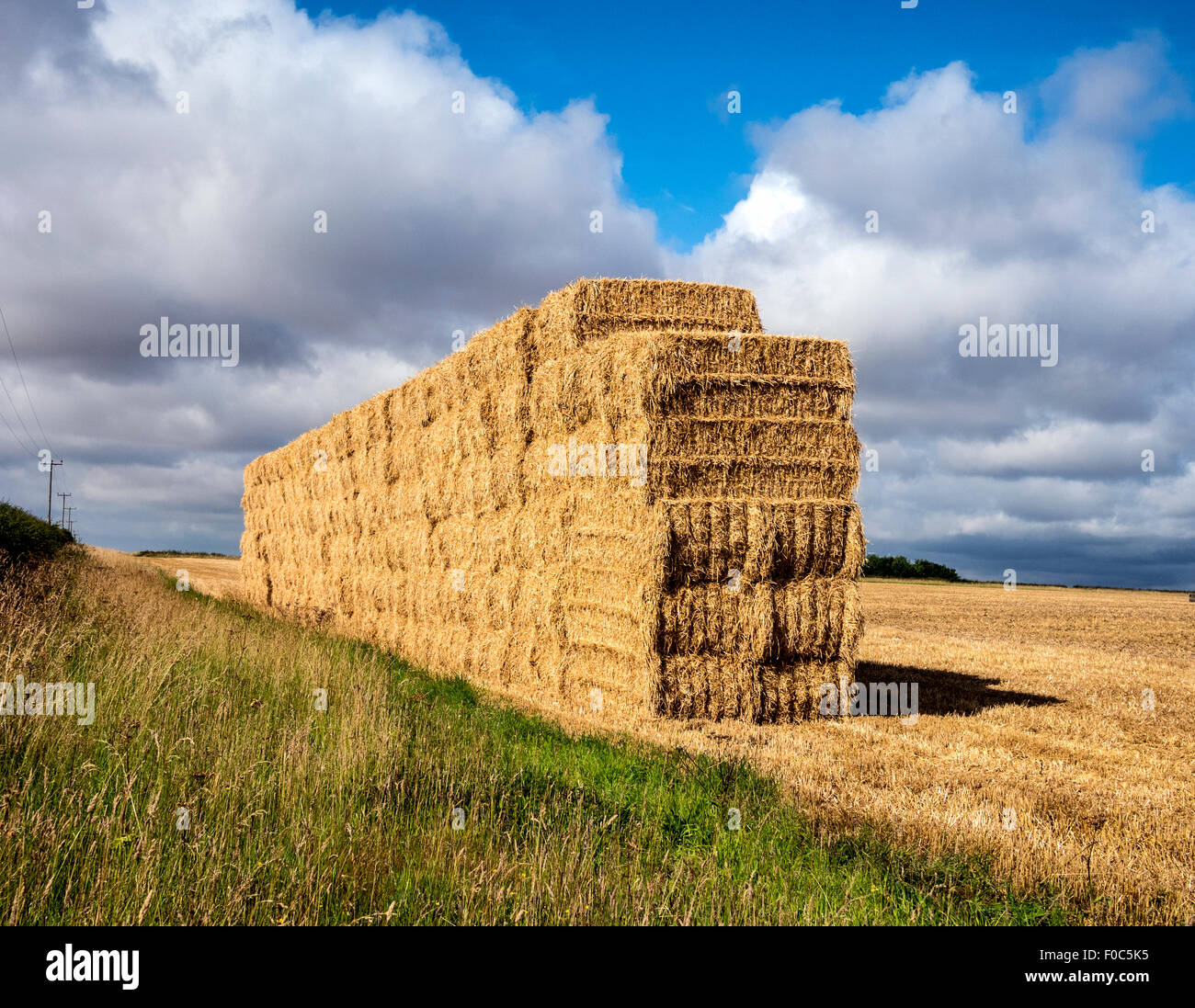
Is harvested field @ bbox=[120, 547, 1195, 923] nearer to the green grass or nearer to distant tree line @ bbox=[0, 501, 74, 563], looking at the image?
the green grass

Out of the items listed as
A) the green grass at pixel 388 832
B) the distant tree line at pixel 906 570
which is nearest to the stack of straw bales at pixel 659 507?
the green grass at pixel 388 832

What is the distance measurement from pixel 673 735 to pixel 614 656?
70.8 inches

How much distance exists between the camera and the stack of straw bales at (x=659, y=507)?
389 inches

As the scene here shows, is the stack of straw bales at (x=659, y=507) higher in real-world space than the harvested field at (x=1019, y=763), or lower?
higher

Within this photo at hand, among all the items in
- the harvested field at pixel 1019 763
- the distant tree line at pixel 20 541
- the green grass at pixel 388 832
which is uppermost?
the distant tree line at pixel 20 541

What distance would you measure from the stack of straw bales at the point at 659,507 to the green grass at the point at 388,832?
2.75m

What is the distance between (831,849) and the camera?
17.2 ft

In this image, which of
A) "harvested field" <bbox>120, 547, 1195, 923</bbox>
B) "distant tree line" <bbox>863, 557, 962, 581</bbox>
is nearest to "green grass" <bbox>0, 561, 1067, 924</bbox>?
"harvested field" <bbox>120, 547, 1195, 923</bbox>

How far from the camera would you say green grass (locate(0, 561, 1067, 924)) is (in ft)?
12.5

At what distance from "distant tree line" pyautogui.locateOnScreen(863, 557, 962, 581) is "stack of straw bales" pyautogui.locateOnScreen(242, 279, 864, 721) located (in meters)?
73.4

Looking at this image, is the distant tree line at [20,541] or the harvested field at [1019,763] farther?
the distant tree line at [20,541]

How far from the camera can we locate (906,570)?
3196 inches

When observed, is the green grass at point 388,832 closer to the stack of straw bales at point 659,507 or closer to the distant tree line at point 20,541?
the stack of straw bales at point 659,507
